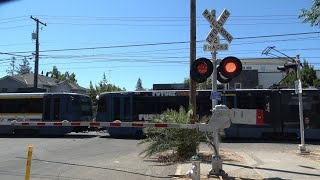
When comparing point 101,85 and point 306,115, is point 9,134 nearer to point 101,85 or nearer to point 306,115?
point 306,115

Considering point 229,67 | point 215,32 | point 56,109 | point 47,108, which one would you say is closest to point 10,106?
point 47,108

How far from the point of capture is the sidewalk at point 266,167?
36.1 ft

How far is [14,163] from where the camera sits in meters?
14.3

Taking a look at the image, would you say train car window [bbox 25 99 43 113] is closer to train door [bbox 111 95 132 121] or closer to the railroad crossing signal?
train door [bbox 111 95 132 121]

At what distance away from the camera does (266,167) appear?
12461 mm

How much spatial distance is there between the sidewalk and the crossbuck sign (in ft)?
10.8

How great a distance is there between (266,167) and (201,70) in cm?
349

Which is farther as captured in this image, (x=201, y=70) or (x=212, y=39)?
(x=212, y=39)

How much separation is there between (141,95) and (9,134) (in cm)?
1032

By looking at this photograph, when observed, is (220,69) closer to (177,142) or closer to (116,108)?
(177,142)

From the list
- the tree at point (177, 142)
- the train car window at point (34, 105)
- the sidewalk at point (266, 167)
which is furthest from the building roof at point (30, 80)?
the sidewalk at point (266, 167)

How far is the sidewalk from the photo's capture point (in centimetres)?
1101

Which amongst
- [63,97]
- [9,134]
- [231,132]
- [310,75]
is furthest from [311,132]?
[310,75]

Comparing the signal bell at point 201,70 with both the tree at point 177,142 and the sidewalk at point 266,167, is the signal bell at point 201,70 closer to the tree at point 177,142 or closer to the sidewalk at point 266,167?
the sidewalk at point 266,167
